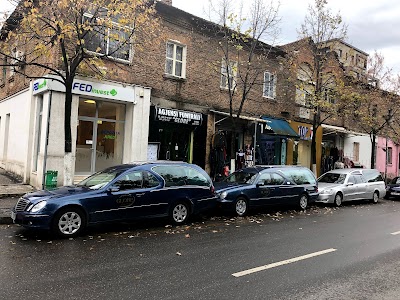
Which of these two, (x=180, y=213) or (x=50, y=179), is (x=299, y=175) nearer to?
(x=180, y=213)

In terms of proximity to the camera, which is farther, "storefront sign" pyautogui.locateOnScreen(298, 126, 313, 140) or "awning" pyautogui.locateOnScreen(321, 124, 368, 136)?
"awning" pyautogui.locateOnScreen(321, 124, 368, 136)

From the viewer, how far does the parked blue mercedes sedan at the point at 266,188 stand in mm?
10703

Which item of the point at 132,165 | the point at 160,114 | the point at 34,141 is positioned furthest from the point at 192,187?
the point at 34,141

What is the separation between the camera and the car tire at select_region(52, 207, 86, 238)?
23.6ft

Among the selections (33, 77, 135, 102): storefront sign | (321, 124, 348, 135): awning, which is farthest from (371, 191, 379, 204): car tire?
(33, 77, 135, 102): storefront sign

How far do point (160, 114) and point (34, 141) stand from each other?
5.03 m

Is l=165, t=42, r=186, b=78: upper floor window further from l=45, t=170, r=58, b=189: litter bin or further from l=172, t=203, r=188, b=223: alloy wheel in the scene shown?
l=172, t=203, r=188, b=223: alloy wheel

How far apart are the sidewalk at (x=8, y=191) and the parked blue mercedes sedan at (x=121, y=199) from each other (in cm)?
164

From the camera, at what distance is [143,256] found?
611 centimetres

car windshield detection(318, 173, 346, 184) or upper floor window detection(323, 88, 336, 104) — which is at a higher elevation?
upper floor window detection(323, 88, 336, 104)

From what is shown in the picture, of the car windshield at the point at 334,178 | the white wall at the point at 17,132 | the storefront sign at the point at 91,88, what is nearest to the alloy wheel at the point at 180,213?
the storefront sign at the point at 91,88

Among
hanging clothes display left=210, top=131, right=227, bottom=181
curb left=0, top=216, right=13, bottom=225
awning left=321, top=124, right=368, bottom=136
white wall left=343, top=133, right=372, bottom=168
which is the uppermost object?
awning left=321, top=124, right=368, bottom=136

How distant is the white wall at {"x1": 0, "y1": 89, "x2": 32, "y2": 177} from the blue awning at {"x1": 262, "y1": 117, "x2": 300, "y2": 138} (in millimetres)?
11531

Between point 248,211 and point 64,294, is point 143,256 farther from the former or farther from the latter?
point 248,211
